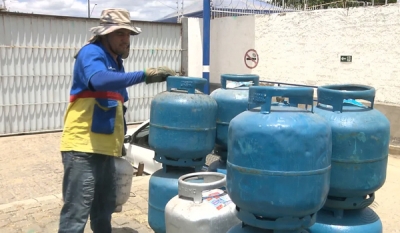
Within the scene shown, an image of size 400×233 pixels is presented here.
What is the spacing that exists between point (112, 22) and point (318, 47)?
7.25 m

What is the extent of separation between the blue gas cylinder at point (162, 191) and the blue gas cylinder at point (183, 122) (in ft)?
0.50

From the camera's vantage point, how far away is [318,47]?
371 inches

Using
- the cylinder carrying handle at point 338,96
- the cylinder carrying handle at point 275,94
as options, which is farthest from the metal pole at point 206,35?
the cylinder carrying handle at point 275,94

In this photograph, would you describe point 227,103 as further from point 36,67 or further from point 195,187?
point 36,67

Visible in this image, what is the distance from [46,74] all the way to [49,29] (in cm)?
108

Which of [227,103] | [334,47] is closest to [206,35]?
[334,47]

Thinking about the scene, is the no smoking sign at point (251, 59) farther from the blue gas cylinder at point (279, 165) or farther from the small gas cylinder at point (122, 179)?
the blue gas cylinder at point (279, 165)

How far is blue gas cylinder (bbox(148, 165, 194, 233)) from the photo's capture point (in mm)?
3340

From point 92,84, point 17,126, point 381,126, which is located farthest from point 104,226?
point 17,126

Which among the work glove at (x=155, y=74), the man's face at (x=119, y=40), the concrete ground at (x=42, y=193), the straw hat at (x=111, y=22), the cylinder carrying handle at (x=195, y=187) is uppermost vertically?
the straw hat at (x=111, y=22)

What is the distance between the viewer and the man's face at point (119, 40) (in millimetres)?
3025

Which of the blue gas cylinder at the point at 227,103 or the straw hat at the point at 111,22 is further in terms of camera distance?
the blue gas cylinder at the point at 227,103

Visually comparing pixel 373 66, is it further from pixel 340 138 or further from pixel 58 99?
pixel 58 99

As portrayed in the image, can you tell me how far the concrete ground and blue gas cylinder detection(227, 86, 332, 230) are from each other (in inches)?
82.8
